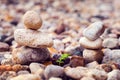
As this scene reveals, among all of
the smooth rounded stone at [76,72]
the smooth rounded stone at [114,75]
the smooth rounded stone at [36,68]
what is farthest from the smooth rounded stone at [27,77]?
the smooth rounded stone at [114,75]

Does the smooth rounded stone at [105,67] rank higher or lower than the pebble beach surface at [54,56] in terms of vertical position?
lower

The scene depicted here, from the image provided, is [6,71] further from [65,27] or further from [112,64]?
[65,27]

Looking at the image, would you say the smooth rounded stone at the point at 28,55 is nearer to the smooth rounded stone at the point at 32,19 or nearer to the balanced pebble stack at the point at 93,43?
the smooth rounded stone at the point at 32,19

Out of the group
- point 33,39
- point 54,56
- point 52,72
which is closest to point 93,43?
point 54,56

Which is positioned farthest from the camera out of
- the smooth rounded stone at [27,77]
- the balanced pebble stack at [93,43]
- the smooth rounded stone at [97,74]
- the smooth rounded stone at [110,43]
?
the smooth rounded stone at [110,43]

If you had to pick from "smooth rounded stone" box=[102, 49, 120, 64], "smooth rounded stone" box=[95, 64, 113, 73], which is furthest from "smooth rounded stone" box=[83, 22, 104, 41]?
"smooth rounded stone" box=[95, 64, 113, 73]

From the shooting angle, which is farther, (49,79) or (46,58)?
(46,58)

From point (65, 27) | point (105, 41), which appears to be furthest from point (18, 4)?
point (105, 41)
